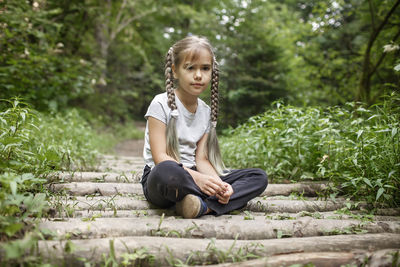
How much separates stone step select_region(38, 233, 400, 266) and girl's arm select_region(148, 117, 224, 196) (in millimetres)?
489

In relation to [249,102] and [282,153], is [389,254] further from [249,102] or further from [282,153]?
[249,102]

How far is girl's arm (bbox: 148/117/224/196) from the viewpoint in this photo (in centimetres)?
208

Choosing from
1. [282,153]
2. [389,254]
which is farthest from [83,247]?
[282,153]

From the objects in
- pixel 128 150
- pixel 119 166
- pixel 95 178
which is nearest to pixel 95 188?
pixel 95 178

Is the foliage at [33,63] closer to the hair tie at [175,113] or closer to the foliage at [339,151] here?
the hair tie at [175,113]

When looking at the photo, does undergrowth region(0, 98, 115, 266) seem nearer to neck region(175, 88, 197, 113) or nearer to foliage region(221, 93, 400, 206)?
neck region(175, 88, 197, 113)

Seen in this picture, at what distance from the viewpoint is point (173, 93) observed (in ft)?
7.96

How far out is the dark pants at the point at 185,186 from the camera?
200 cm

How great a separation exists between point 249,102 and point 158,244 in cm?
940

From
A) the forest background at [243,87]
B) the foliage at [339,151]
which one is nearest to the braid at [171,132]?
the forest background at [243,87]

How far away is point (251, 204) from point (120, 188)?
1.20m

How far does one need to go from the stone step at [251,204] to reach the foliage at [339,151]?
0.30m

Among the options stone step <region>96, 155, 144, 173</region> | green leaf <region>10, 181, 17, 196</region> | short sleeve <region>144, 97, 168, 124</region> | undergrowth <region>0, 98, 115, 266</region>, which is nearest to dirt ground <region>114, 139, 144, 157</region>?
stone step <region>96, 155, 144, 173</region>

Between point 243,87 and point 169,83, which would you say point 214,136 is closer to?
point 169,83
